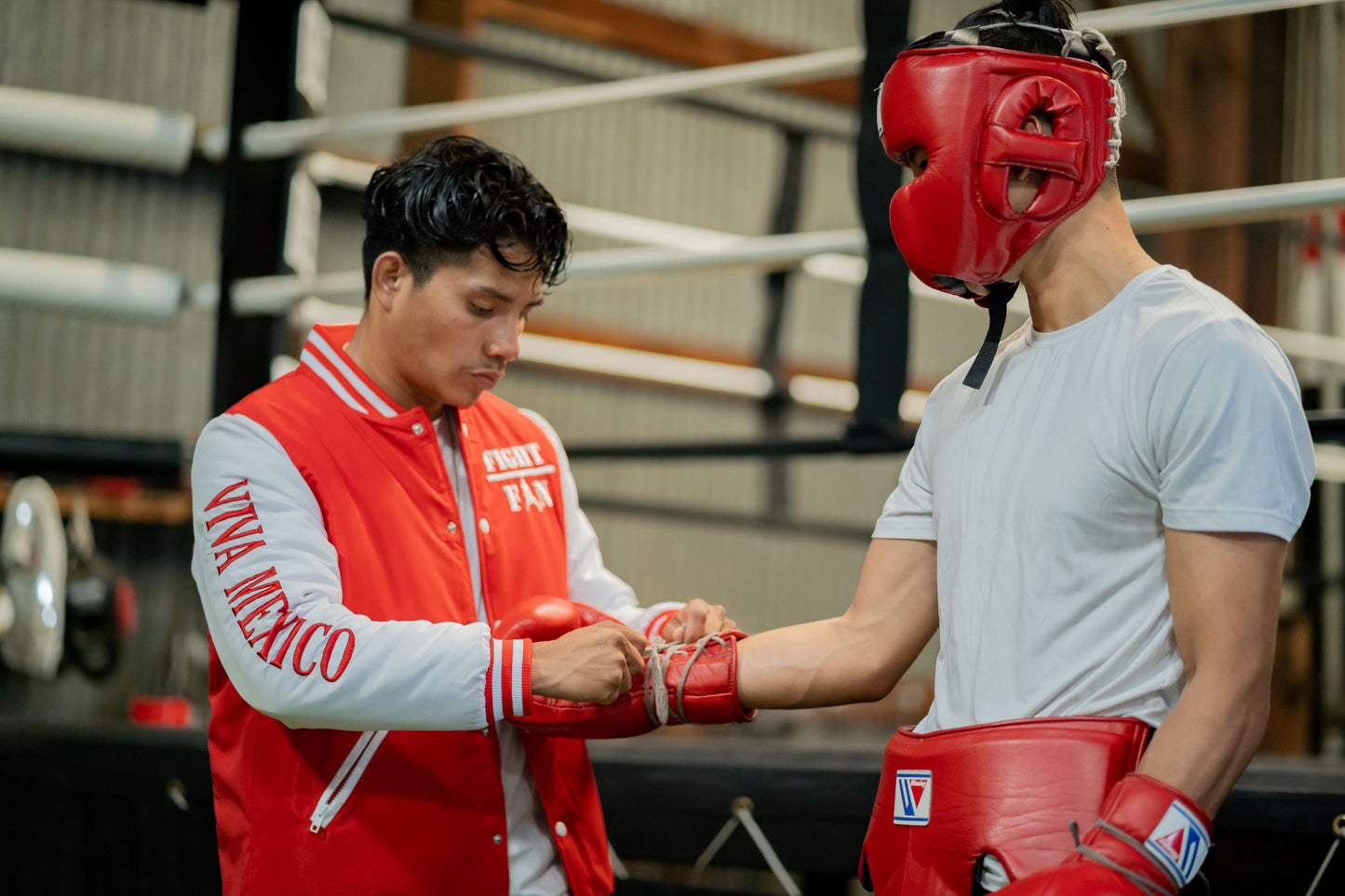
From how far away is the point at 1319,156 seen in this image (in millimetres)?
6223

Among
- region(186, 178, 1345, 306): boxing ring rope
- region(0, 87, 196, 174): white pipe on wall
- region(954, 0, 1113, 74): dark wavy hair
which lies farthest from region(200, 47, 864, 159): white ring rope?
region(954, 0, 1113, 74): dark wavy hair

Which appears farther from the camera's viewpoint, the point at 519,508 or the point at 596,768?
the point at 596,768

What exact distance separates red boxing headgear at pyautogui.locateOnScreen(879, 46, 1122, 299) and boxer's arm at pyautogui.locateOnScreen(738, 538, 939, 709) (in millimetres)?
346

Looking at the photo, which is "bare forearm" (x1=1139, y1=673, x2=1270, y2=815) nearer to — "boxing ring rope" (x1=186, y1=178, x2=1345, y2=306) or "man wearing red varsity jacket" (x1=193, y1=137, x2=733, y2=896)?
"man wearing red varsity jacket" (x1=193, y1=137, x2=733, y2=896)

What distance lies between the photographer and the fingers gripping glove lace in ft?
5.03

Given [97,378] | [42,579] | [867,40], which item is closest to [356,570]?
[867,40]

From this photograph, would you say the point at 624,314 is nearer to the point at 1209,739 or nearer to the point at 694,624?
the point at 694,624

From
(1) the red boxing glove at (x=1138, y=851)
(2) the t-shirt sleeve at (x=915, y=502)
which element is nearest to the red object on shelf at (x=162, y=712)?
(2) the t-shirt sleeve at (x=915, y=502)

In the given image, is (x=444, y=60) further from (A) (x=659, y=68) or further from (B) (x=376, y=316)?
(B) (x=376, y=316)

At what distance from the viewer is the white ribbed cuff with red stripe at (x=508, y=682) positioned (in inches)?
56.4

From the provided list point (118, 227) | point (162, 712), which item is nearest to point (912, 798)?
point (162, 712)

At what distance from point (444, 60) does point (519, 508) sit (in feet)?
11.9

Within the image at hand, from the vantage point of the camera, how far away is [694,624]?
5.50 feet

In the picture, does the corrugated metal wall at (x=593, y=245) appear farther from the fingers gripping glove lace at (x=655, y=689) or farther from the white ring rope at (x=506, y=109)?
the fingers gripping glove lace at (x=655, y=689)
